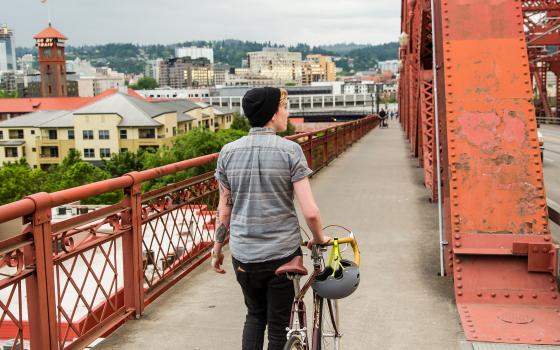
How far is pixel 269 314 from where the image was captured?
12.3ft

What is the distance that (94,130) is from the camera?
89.6 metres

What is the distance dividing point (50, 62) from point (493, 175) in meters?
144

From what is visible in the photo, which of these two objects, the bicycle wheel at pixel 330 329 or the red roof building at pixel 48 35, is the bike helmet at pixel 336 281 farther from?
the red roof building at pixel 48 35

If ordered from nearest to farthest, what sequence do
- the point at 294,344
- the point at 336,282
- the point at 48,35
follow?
the point at 294,344
the point at 336,282
the point at 48,35

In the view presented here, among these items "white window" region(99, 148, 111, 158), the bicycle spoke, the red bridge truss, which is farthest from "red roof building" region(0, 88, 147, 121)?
the bicycle spoke

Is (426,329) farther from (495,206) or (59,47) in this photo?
(59,47)

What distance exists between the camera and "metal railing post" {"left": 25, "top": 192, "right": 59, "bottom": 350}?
4027 mm

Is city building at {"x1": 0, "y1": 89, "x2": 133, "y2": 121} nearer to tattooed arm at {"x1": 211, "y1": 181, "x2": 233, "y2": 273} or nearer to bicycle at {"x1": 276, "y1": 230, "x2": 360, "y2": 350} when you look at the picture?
tattooed arm at {"x1": 211, "y1": 181, "x2": 233, "y2": 273}

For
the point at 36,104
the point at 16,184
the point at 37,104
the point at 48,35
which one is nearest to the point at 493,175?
the point at 16,184

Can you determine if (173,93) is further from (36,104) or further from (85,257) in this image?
(85,257)

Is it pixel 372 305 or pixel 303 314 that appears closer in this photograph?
pixel 303 314

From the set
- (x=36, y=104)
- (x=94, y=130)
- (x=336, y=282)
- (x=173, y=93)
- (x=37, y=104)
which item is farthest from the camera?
(x=173, y=93)

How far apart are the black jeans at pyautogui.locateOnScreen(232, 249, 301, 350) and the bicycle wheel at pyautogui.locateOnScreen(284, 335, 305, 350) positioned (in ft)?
0.51

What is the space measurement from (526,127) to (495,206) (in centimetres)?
77
